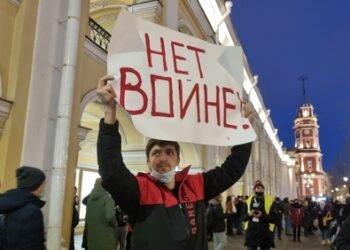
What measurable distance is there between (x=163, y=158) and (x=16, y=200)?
1560mm

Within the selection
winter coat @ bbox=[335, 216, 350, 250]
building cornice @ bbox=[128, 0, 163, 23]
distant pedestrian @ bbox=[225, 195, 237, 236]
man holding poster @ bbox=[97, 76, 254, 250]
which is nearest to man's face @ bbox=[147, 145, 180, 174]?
man holding poster @ bbox=[97, 76, 254, 250]

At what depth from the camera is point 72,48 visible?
23.4ft

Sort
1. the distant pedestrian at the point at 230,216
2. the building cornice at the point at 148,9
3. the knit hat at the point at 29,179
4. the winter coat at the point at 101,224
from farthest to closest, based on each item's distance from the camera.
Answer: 1. the distant pedestrian at the point at 230,216
2. the building cornice at the point at 148,9
3. the winter coat at the point at 101,224
4. the knit hat at the point at 29,179

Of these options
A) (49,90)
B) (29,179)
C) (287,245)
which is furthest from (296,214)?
(29,179)

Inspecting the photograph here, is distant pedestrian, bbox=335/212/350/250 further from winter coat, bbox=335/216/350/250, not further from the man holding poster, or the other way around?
the man holding poster

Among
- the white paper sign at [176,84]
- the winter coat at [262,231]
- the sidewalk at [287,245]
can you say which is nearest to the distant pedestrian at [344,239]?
the white paper sign at [176,84]

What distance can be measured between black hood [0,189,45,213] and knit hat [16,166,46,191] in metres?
0.06

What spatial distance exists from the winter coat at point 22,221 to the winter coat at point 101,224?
2530 millimetres

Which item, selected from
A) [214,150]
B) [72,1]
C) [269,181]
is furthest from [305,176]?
[72,1]

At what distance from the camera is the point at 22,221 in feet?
10.3

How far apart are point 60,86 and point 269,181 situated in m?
31.6

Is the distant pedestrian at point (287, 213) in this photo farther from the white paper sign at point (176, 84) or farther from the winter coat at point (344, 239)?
the white paper sign at point (176, 84)

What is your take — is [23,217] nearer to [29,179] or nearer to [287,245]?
[29,179]

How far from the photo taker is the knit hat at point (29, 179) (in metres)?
3.31
